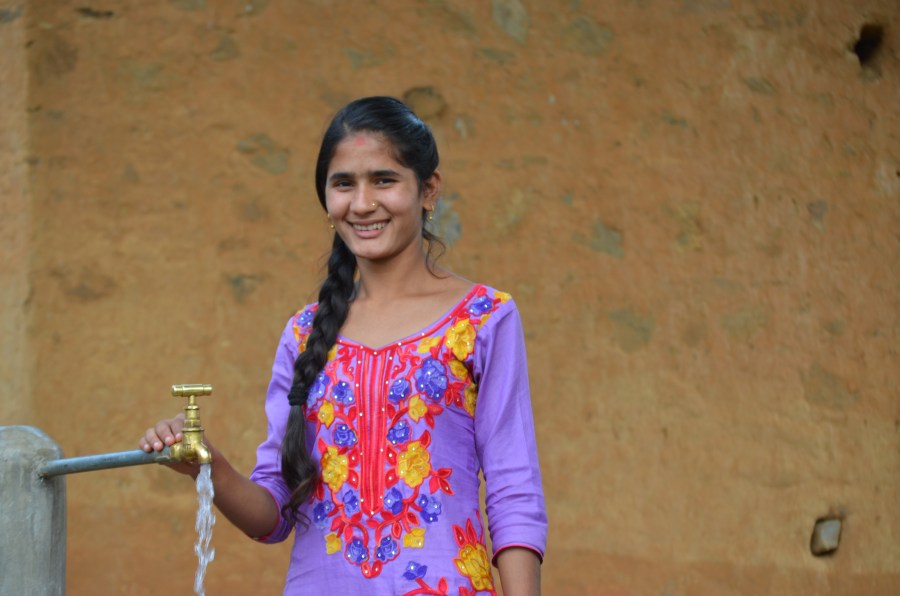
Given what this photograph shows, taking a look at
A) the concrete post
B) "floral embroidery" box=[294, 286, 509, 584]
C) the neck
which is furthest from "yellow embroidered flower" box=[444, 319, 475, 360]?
the concrete post

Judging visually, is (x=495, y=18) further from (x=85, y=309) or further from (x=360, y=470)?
(x=360, y=470)

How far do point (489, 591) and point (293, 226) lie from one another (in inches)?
91.5

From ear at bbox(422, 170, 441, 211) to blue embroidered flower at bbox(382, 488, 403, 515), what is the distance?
495 millimetres

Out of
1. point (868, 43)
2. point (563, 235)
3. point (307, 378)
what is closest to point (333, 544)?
point (307, 378)

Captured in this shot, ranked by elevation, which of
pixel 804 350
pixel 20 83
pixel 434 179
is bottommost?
pixel 804 350

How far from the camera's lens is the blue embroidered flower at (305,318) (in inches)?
93.4

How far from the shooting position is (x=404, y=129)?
2.32 metres

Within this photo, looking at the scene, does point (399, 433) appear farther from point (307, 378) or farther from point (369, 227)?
point (369, 227)

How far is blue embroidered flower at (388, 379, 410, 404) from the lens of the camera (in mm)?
2207

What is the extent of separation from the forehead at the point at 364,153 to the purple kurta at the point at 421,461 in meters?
0.26

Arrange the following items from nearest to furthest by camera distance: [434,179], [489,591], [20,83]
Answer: [489,591] < [434,179] < [20,83]

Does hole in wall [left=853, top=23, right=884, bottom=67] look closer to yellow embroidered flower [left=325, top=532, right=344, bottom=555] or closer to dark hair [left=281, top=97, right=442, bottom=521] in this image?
dark hair [left=281, top=97, right=442, bottom=521]

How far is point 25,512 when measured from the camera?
224 cm

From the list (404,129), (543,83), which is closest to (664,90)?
(543,83)
